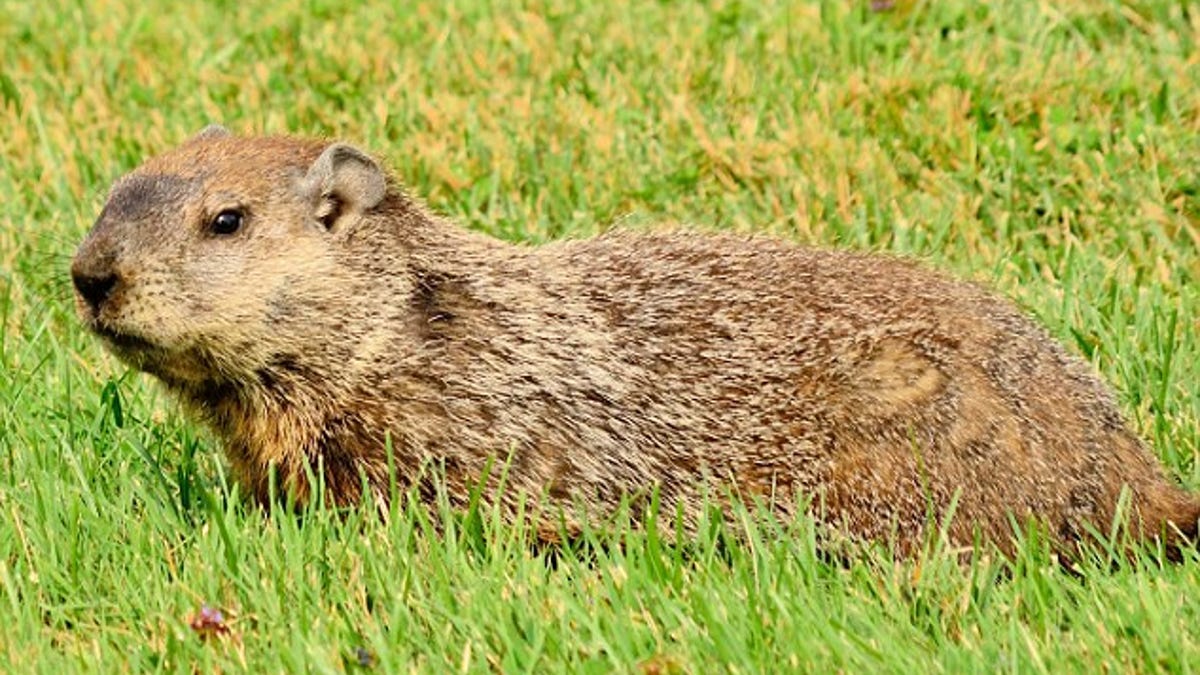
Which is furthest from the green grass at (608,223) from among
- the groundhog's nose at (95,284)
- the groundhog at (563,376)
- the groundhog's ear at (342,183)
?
the groundhog's ear at (342,183)

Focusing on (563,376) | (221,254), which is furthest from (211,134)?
(563,376)

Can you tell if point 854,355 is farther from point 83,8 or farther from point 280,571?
point 83,8

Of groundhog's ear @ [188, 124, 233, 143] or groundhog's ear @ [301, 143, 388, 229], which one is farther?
groundhog's ear @ [188, 124, 233, 143]

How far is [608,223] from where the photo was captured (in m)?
6.47

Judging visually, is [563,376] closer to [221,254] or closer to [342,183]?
[342,183]

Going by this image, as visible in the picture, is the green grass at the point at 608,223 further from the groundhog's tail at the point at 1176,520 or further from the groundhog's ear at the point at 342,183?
the groundhog's ear at the point at 342,183

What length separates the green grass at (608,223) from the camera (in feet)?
12.3

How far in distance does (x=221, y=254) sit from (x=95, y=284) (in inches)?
11.3

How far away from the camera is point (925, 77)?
6918mm

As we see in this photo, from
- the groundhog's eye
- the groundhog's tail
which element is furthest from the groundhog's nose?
the groundhog's tail

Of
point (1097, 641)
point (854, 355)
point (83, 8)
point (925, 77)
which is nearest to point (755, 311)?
point (854, 355)

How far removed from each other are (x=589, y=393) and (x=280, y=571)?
0.99 meters

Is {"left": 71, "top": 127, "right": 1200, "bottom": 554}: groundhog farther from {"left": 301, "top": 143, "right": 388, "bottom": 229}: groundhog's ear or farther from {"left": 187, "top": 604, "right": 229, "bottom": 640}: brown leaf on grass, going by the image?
{"left": 187, "top": 604, "right": 229, "bottom": 640}: brown leaf on grass

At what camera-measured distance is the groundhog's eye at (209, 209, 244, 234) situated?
14.9 feet
